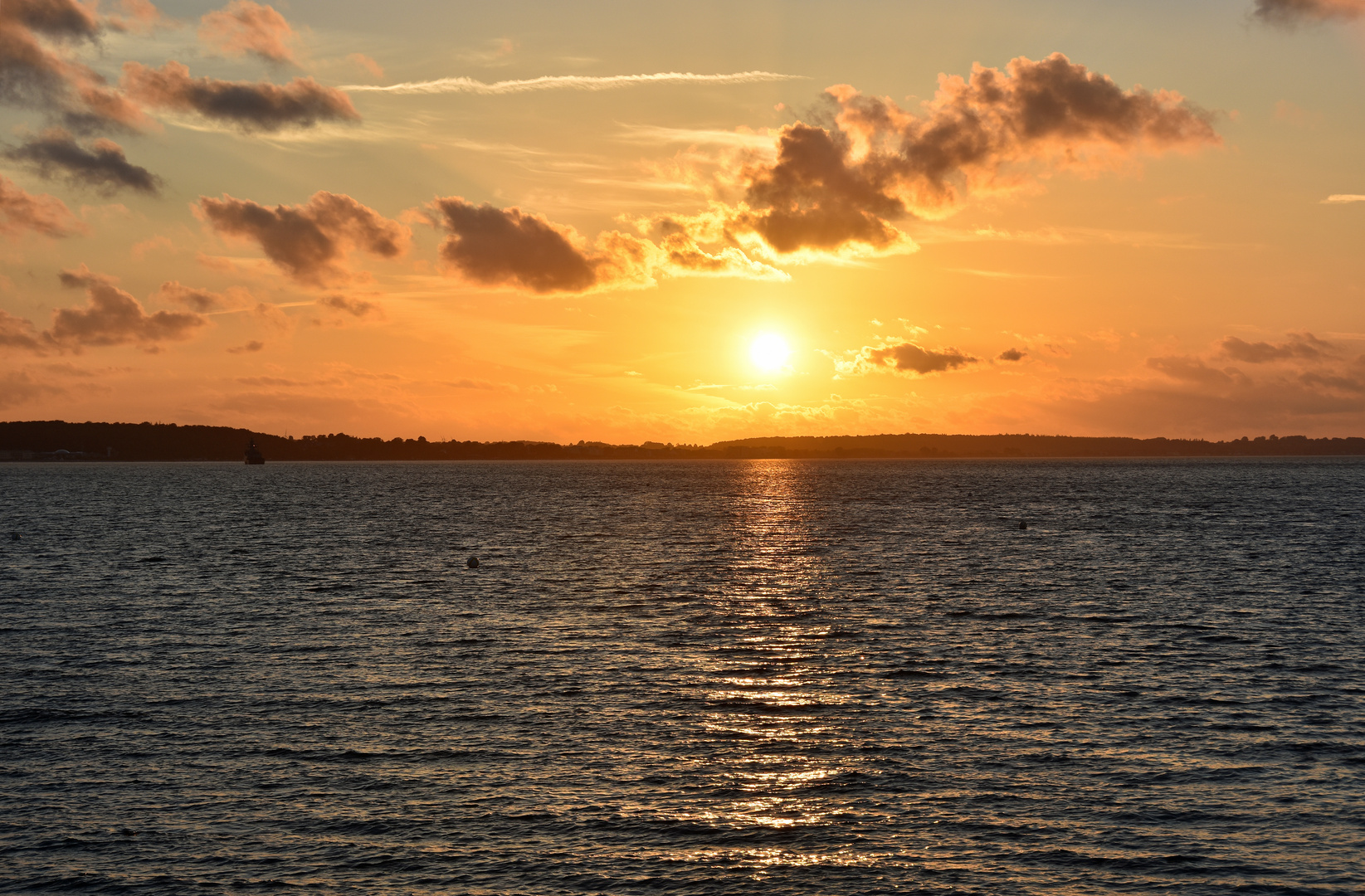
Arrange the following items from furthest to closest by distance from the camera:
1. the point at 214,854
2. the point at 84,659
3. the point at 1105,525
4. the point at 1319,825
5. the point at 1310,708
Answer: the point at 1105,525, the point at 84,659, the point at 1310,708, the point at 1319,825, the point at 214,854

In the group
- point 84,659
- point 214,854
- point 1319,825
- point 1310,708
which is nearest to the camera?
point 214,854

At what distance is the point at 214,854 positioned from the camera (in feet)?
73.8

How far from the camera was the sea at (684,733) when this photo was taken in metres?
22.1

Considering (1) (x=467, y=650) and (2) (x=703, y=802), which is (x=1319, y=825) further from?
(1) (x=467, y=650)

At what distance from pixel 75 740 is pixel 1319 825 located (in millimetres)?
32484

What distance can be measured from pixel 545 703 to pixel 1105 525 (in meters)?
102

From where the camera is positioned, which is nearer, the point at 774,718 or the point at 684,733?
the point at 684,733

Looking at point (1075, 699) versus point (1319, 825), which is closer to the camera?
point (1319, 825)

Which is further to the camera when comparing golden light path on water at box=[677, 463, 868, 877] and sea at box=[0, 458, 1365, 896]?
golden light path on water at box=[677, 463, 868, 877]

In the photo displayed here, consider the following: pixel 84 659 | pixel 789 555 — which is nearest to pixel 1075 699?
pixel 84 659

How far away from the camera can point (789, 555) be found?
3570 inches

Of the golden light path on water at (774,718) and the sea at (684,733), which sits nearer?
the sea at (684,733)

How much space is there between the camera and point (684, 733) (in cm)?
3141

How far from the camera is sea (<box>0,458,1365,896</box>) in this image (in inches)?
869
